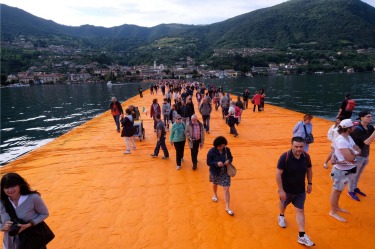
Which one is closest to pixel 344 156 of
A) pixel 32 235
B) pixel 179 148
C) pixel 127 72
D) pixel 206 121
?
pixel 179 148

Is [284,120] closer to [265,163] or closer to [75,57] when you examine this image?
[265,163]

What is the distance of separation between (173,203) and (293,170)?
9.07ft

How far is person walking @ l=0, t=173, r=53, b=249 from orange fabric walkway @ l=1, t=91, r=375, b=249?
156 cm

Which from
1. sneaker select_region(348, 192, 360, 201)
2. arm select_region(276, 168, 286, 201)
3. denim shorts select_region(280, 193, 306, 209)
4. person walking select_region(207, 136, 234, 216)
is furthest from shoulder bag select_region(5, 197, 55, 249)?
sneaker select_region(348, 192, 360, 201)

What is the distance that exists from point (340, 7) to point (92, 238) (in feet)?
748

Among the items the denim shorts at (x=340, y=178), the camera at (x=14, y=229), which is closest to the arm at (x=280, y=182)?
the denim shorts at (x=340, y=178)

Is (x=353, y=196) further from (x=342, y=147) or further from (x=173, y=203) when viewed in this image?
(x=173, y=203)

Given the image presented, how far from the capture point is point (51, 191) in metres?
6.21

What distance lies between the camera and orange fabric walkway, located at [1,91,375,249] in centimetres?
418

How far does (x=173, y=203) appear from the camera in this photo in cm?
540

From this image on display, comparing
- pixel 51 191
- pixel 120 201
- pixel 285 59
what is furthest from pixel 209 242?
pixel 285 59

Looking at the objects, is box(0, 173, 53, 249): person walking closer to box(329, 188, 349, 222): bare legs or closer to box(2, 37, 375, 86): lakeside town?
box(329, 188, 349, 222): bare legs

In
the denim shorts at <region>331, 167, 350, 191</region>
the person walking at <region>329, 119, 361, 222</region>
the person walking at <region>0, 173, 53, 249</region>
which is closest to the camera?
the person walking at <region>0, 173, 53, 249</region>

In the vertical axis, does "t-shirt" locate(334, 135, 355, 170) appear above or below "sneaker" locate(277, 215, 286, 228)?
above
